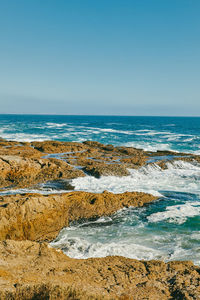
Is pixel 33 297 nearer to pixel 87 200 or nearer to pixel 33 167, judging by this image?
pixel 87 200

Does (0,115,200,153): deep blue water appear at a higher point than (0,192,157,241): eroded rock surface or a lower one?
higher

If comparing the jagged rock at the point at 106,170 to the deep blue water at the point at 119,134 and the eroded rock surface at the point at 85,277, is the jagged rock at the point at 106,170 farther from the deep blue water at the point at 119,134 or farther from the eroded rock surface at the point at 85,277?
the deep blue water at the point at 119,134

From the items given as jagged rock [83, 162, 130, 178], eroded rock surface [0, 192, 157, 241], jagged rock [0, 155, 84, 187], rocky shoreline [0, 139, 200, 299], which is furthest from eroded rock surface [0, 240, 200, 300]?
jagged rock [83, 162, 130, 178]

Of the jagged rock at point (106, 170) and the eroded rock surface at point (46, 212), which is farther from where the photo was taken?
the jagged rock at point (106, 170)

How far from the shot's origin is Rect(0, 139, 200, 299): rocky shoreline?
4.82 m

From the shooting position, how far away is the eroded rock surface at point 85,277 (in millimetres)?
4422

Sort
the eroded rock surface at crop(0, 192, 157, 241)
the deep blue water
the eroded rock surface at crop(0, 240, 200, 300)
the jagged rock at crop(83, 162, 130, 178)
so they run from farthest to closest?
the deep blue water
the jagged rock at crop(83, 162, 130, 178)
the eroded rock surface at crop(0, 192, 157, 241)
the eroded rock surface at crop(0, 240, 200, 300)

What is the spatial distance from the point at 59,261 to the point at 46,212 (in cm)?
381

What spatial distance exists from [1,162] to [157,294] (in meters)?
14.5

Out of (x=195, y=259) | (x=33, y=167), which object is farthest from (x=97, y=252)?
(x=33, y=167)

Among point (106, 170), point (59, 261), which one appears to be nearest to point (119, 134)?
point (106, 170)

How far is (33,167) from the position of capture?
17453 millimetres

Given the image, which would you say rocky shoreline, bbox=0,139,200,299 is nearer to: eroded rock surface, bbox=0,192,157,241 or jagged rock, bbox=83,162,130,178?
eroded rock surface, bbox=0,192,157,241

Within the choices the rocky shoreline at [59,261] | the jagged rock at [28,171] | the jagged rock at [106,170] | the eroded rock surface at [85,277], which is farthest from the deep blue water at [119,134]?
the eroded rock surface at [85,277]
